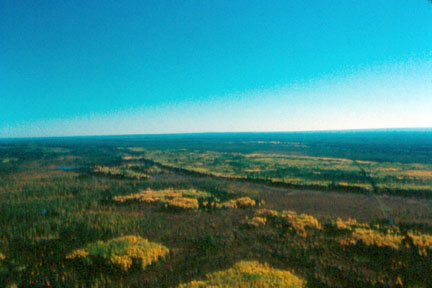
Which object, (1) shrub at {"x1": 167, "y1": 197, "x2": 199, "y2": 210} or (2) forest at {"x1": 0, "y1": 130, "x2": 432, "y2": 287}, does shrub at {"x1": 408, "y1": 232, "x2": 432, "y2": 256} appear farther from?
(1) shrub at {"x1": 167, "y1": 197, "x2": 199, "y2": 210}

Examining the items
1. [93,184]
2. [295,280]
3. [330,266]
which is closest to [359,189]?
[330,266]

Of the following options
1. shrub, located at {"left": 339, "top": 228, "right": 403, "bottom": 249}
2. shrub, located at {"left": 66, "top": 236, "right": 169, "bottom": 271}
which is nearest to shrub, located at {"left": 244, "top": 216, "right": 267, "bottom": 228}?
shrub, located at {"left": 339, "top": 228, "right": 403, "bottom": 249}

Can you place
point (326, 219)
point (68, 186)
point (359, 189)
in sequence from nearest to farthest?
point (326, 219)
point (359, 189)
point (68, 186)

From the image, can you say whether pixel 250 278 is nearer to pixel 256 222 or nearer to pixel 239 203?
pixel 256 222

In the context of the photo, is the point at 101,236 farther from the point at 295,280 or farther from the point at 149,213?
the point at 295,280

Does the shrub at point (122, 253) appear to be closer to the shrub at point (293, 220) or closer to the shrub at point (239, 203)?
the shrub at point (293, 220)

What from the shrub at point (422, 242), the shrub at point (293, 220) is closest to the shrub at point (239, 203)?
the shrub at point (293, 220)

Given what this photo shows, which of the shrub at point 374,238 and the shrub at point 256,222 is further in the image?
the shrub at point 256,222
